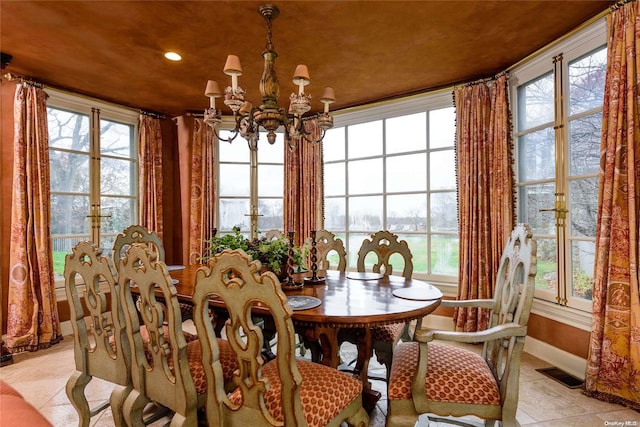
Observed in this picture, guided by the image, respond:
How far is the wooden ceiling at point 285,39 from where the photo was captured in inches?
90.6

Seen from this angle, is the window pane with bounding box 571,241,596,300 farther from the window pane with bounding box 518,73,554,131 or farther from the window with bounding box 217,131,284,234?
the window with bounding box 217,131,284,234

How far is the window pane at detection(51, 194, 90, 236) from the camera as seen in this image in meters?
3.74

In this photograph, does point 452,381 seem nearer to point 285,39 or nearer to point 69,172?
point 285,39

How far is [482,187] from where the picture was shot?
3.37 meters

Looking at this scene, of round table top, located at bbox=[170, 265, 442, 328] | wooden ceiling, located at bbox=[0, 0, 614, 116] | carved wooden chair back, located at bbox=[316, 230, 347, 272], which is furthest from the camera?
carved wooden chair back, located at bbox=[316, 230, 347, 272]

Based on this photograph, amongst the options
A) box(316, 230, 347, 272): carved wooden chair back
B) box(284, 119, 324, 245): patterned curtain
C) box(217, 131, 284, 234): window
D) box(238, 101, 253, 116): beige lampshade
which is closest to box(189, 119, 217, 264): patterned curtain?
box(217, 131, 284, 234): window

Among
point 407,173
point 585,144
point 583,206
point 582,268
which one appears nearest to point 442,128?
point 407,173

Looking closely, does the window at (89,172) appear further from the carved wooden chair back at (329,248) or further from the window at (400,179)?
the carved wooden chair back at (329,248)

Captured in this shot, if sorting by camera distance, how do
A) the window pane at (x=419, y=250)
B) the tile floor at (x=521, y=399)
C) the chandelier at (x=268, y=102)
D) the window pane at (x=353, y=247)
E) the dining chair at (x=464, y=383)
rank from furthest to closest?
the window pane at (x=353, y=247) → the window pane at (x=419, y=250) → the chandelier at (x=268, y=102) → the tile floor at (x=521, y=399) → the dining chair at (x=464, y=383)

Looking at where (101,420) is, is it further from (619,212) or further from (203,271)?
(619,212)

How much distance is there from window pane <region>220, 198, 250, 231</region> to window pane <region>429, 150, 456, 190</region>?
250 cm

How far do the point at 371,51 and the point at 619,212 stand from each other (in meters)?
2.13

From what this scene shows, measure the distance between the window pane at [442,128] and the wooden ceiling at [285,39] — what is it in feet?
1.01

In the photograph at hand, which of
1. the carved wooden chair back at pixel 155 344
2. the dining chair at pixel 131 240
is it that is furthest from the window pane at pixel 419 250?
the carved wooden chair back at pixel 155 344
